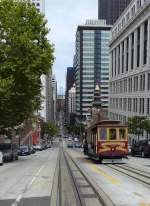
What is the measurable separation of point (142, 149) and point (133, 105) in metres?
49.1

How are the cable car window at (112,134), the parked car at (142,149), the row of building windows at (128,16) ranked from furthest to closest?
the row of building windows at (128,16) → the parked car at (142,149) → the cable car window at (112,134)

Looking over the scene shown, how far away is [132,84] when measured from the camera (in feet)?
324

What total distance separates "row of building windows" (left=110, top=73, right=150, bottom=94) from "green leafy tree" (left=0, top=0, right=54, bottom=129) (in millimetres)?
44406

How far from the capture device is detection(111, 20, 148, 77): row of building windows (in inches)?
3573

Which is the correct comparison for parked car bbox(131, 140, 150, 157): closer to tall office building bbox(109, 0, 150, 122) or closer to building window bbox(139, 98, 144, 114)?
tall office building bbox(109, 0, 150, 122)

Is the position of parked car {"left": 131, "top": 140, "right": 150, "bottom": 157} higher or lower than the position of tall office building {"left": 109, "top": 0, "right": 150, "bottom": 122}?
lower

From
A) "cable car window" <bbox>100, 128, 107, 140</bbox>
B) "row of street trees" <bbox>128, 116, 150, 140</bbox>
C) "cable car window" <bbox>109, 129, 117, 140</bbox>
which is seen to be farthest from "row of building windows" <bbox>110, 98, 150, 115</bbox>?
"cable car window" <bbox>100, 128, 107, 140</bbox>

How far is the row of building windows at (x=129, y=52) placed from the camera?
90.8 meters

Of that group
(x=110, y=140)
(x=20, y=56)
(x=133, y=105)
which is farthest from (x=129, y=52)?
(x=110, y=140)

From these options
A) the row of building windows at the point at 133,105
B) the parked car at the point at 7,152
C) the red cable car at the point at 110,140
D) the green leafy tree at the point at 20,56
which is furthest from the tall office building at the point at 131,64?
the red cable car at the point at 110,140

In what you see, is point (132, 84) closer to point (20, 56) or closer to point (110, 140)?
point (20, 56)

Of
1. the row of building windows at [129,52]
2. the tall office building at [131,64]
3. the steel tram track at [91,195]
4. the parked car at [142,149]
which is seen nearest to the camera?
the steel tram track at [91,195]

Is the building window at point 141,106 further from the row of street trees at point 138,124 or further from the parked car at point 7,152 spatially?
the parked car at point 7,152

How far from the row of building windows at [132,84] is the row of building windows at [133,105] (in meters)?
1.93
